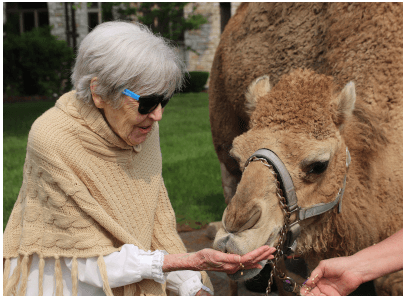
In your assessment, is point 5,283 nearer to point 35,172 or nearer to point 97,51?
point 35,172

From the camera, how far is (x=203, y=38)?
2838cm

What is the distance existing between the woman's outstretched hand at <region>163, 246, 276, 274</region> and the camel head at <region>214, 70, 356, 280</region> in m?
0.09

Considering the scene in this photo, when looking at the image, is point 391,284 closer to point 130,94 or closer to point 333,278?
point 333,278

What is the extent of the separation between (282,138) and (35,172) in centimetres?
148

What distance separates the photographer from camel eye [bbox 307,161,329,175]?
2684 millimetres

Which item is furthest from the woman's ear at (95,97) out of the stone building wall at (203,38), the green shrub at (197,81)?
the stone building wall at (203,38)

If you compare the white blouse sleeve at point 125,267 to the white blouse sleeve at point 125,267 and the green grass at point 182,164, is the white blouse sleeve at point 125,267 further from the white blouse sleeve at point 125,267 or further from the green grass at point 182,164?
Answer: the green grass at point 182,164

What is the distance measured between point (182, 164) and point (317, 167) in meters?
6.62

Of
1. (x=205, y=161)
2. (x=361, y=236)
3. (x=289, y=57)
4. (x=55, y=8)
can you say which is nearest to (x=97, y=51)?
(x=361, y=236)

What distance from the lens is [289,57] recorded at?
4.53 meters

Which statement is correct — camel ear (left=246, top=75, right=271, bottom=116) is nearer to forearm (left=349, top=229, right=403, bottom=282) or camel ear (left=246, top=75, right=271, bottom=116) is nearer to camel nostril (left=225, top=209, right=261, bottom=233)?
camel nostril (left=225, top=209, right=261, bottom=233)

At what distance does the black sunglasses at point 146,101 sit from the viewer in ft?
7.91

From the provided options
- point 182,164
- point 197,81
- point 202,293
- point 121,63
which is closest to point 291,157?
point 202,293

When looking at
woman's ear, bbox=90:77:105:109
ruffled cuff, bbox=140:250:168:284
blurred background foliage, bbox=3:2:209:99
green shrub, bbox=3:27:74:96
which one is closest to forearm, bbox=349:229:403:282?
ruffled cuff, bbox=140:250:168:284
